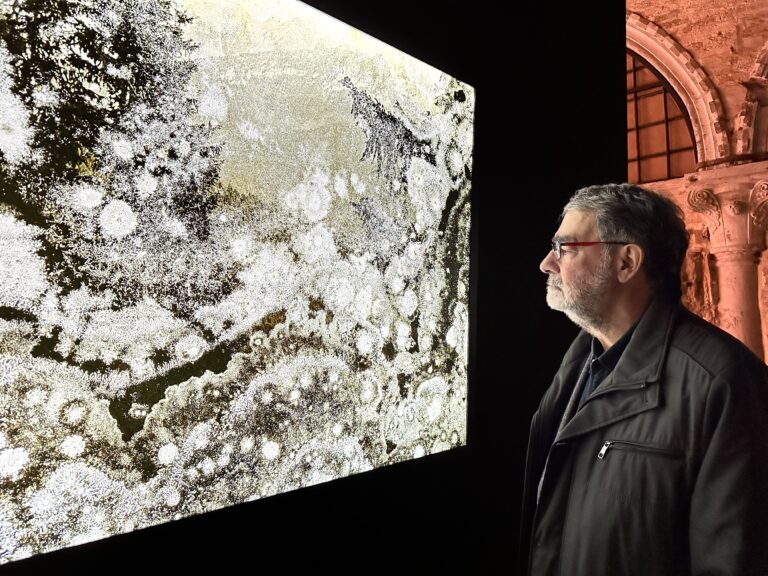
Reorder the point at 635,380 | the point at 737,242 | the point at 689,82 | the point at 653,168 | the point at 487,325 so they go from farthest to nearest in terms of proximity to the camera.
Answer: the point at 653,168 < the point at 689,82 < the point at 737,242 < the point at 487,325 < the point at 635,380

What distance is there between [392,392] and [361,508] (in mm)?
391

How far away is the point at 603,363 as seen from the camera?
1477 millimetres

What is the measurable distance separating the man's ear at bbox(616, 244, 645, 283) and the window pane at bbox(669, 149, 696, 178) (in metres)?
8.11

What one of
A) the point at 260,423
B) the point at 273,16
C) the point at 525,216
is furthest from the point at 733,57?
the point at 260,423

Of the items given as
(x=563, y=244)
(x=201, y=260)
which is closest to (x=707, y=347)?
(x=563, y=244)

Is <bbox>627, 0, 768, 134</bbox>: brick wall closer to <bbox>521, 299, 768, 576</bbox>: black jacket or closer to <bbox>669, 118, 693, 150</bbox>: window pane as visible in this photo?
<bbox>669, 118, 693, 150</bbox>: window pane

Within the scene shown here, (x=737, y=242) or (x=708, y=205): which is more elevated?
(x=708, y=205)

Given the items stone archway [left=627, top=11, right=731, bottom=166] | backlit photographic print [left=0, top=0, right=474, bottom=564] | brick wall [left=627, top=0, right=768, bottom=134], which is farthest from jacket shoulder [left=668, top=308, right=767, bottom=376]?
brick wall [left=627, top=0, right=768, bottom=134]

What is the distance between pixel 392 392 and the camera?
5.63 feet

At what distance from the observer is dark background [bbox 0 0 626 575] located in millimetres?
1437

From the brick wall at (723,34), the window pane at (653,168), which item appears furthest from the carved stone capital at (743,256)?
the window pane at (653,168)

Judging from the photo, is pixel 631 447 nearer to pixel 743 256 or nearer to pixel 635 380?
pixel 635 380

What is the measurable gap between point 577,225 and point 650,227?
0.19 m

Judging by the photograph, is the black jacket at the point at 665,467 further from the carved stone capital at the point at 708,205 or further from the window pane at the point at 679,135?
the window pane at the point at 679,135
